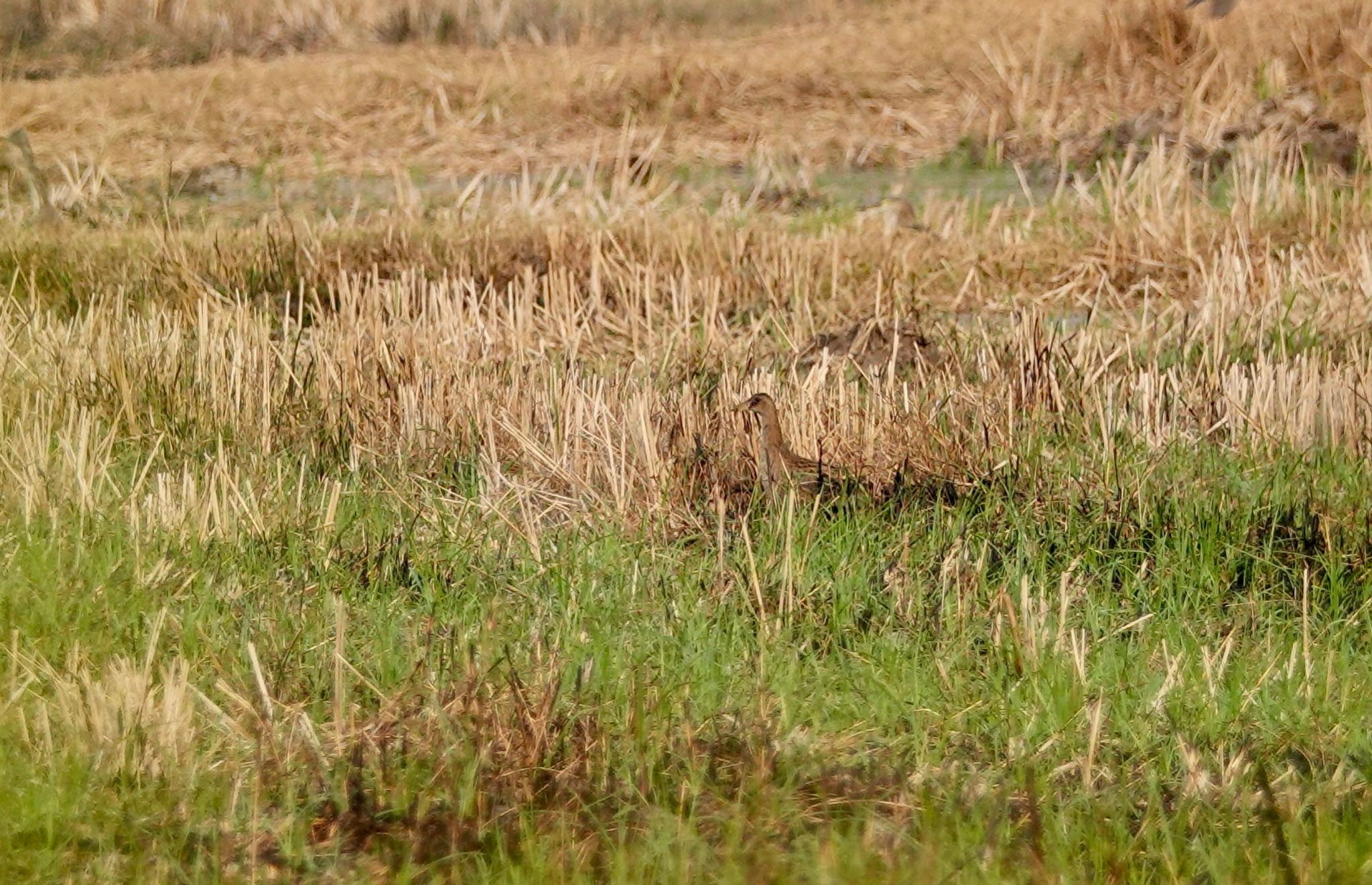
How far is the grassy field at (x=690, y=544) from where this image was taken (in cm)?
309

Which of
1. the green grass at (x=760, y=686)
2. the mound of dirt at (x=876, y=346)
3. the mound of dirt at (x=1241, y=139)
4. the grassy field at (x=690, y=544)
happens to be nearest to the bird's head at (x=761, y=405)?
the grassy field at (x=690, y=544)

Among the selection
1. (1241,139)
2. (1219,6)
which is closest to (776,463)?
(1219,6)

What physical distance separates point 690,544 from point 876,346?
220 centimetres

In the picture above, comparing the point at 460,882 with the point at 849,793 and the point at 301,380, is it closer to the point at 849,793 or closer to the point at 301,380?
the point at 849,793

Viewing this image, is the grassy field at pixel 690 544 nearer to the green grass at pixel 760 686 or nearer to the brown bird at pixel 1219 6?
the green grass at pixel 760 686

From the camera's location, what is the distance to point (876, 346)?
6.70 m

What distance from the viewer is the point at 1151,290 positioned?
8.23m

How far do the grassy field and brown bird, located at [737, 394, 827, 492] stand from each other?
0.09 m

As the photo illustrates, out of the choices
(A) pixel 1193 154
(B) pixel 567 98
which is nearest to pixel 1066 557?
(A) pixel 1193 154

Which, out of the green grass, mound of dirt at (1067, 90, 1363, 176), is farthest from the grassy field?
mound of dirt at (1067, 90, 1363, 176)

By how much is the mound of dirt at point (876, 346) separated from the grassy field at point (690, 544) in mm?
22

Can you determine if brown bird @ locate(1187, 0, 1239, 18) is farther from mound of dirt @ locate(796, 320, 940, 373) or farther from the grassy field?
mound of dirt @ locate(796, 320, 940, 373)

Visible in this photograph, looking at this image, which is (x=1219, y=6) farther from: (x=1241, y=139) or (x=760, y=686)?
(x=1241, y=139)

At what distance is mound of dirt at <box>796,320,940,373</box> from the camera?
6539mm
